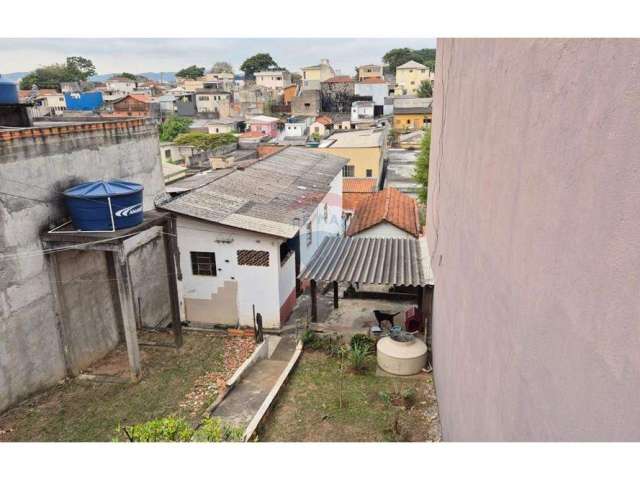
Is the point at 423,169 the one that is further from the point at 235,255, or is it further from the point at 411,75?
the point at 411,75

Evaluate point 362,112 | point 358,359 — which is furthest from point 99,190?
point 362,112

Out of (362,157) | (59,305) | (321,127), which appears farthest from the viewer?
(321,127)

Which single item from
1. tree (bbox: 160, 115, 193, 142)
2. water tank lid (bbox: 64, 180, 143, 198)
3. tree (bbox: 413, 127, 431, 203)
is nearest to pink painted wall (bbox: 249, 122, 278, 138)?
tree (bbox: 160, 115, 193, 142)

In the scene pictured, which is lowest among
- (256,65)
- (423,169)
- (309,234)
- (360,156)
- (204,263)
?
(309,234)

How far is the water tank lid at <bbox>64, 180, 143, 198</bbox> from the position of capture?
840 cm

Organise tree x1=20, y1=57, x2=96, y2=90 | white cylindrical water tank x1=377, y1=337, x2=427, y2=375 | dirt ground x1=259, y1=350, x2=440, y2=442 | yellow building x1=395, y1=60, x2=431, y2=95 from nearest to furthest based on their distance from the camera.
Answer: dirt ground x1=259, y1=350, x2=440, y2=442
white cylindrical water tank x1=377, y1=337, x2=427, y2=375
tree x1=20, y1=57, x2=96, y2=90
yellow building x1=395, y1=60, x2=431, y2=95

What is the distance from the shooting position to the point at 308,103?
5678 centimetres

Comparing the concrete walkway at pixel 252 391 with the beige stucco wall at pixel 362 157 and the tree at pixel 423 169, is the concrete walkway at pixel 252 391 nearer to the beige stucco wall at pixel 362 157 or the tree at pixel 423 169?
the tree at pixel 423 169

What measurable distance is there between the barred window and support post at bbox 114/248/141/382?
3268 millimetres

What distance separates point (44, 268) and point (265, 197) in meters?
6.98

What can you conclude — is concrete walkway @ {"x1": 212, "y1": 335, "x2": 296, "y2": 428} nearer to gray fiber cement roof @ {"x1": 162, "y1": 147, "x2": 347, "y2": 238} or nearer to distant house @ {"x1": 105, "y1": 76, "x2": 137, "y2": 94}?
gray fiber cement roof @ {"x1": 162, "y1": 147, "x2": 347, "y2": 238}

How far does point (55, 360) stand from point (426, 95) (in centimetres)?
6507

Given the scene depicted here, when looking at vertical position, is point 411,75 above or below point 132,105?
above

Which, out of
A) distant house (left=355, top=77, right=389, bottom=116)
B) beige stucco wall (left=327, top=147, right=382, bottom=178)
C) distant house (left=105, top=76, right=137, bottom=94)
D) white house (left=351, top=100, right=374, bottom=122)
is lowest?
beige stucco wall (left=327, top=147, right=382, bottom=178)
